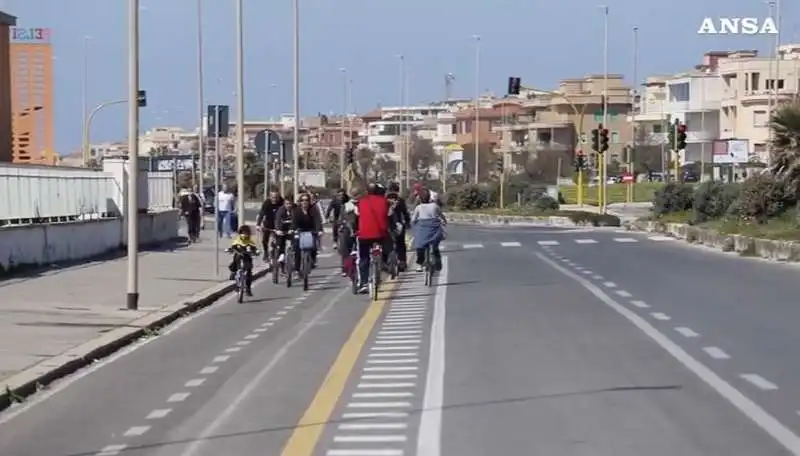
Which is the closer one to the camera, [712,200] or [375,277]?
[375,277]

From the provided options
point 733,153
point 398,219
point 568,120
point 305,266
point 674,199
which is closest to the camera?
point 305,266

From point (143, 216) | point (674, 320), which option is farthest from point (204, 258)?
point (674, 320)

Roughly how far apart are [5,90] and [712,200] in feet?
82.3

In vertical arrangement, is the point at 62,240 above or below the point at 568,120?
below

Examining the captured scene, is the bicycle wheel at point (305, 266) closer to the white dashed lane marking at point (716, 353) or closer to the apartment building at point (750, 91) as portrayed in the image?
the white dashed lane marking at point (716, 353)

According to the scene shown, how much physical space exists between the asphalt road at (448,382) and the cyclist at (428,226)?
2.77m

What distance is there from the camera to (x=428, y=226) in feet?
92.2

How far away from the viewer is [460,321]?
65.2 ft

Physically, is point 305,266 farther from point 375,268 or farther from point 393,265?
point 393,265

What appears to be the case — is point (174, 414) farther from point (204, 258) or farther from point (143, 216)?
point (143, 216)

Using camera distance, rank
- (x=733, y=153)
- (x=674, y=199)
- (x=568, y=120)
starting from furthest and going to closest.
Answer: (x=568, y=120) → (x=733, y=153) → (x=674, y=199)

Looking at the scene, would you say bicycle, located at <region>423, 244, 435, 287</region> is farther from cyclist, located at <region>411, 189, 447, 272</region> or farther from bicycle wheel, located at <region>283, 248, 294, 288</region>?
bicycle wheel, located at <region>283, 248, 294, 288</region>

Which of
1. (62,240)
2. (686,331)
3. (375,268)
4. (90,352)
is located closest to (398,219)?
(375,268)

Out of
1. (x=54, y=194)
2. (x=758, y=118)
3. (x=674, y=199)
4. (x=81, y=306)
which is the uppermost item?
(x=758, y=118)
